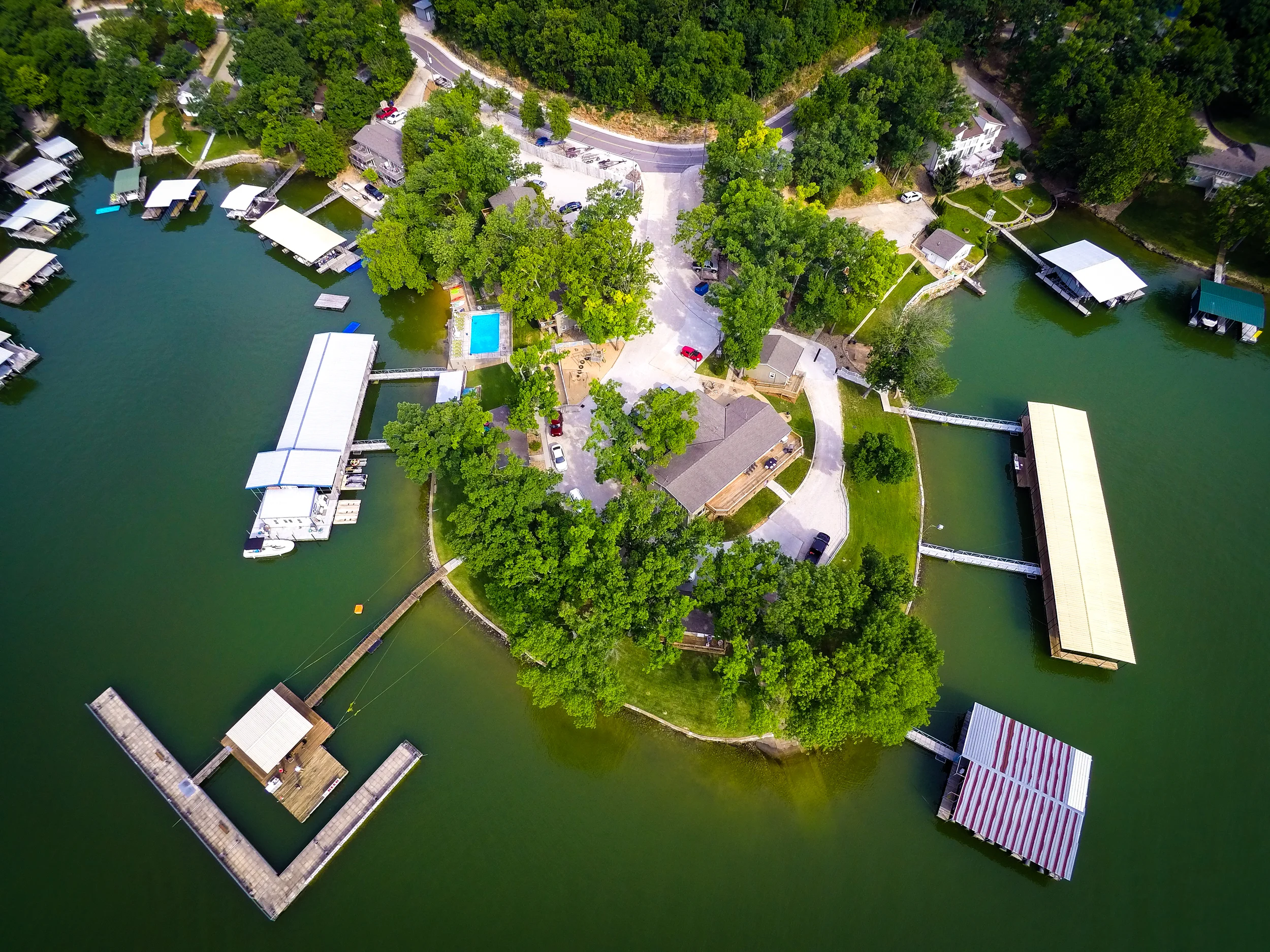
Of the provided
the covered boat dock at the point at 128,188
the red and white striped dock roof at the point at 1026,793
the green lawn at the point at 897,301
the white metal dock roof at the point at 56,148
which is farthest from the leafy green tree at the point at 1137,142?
the white metal dock roof at the point at 56,148

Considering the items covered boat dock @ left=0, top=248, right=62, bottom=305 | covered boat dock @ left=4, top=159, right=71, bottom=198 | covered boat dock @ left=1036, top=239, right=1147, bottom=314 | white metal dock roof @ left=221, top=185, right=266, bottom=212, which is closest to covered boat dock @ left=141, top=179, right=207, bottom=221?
white metal dock roof @ left=221, top=185, right=266, bottom=212

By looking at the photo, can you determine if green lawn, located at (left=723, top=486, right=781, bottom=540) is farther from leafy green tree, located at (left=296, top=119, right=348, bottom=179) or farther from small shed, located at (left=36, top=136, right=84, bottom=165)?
small shed, located at (left=36, top=136, right=84, bottom=165)

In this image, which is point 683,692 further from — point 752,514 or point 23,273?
point 23,273

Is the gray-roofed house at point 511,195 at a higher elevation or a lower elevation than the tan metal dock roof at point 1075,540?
higher

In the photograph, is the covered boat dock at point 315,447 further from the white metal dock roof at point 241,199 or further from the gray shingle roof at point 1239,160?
the gray shingle roof at point 1239,160

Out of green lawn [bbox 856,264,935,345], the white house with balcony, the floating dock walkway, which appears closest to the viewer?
the floating dock walkway

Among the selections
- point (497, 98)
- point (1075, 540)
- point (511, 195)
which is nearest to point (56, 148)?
point (497, 98)

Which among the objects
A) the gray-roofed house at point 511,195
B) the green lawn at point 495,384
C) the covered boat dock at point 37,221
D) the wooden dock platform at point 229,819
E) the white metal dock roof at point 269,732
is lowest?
the wooden dock platform at point 229,819
